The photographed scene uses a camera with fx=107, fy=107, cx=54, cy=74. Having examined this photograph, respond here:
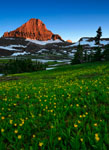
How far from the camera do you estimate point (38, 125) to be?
12.9ft

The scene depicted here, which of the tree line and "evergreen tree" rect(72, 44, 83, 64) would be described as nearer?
the tree line

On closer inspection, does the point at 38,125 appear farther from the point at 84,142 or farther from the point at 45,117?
the point at 84,142

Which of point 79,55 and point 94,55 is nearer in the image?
point 94,55

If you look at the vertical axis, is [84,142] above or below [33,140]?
above

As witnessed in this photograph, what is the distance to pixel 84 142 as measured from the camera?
2854mm

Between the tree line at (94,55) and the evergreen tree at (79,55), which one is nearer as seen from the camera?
the tree line at (94,55)

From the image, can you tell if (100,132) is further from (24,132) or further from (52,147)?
(24,132)

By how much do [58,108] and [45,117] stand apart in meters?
0.85

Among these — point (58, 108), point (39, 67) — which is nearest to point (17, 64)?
point (39, 67)

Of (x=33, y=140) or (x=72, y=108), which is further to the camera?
→ (x=72, y=108)

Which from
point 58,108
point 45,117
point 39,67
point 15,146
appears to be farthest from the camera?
point 39,67

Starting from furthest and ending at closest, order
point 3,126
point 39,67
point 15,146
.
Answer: point 39,67, point 3,126, point 15,146

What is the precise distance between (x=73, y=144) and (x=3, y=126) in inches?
102

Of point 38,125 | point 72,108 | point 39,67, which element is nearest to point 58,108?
point 72,108
